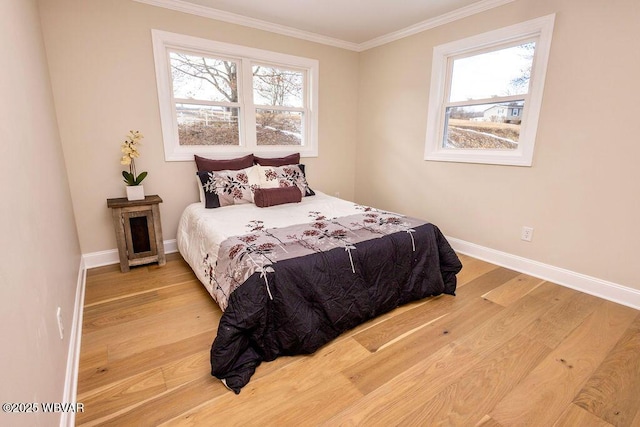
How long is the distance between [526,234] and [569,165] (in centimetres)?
67

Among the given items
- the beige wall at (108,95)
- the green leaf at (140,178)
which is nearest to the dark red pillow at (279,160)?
the beige wall at (108,95)

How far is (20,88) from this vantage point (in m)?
1.42

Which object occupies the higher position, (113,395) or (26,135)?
(26,135)

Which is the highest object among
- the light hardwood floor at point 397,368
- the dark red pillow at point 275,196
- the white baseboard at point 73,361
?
the dark red pillow at point 275,196

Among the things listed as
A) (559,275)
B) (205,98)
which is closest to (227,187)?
(205,98)

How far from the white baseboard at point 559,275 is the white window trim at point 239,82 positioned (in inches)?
88.4

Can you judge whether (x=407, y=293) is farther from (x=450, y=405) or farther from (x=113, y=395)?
(x=113, y=395)

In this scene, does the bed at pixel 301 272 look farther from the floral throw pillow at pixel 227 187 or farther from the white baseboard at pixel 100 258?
the white baseboard at pixel 100 258

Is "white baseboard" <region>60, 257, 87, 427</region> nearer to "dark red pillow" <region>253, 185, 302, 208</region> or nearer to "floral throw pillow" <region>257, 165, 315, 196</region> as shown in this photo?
"dark red pillow" <region>253, 185, 302, 208</region>

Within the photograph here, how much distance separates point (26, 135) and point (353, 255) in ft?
5.69

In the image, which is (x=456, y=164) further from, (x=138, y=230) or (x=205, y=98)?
(x=138, y=230)

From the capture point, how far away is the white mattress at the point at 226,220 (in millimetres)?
2242

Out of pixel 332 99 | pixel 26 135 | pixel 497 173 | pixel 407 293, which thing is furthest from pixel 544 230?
pixel 26 135

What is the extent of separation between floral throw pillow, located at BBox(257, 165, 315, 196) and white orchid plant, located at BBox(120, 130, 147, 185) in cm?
107
